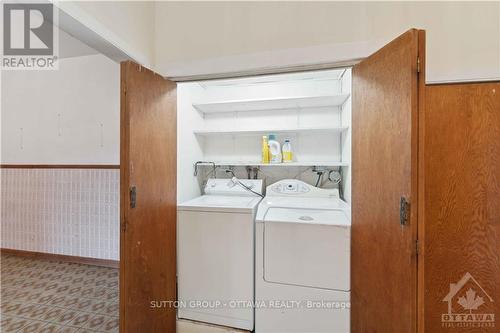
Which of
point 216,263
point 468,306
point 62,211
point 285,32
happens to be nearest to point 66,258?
point 62,211

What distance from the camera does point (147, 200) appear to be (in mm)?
1350

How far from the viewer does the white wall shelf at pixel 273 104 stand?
2.04 m

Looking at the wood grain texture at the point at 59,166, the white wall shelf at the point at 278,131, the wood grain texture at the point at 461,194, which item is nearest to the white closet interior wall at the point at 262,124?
the white wall shelf at the point at 278,131

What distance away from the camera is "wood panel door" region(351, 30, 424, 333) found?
0.93 metres

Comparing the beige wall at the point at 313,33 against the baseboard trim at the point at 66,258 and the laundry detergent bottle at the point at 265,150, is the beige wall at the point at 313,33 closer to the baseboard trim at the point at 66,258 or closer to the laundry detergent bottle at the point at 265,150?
the laundry detergent bottle at the point at 265,150

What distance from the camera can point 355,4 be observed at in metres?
1.33

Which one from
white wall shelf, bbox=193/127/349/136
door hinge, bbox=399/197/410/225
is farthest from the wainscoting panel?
door hinge, bbox=399/197/410/225

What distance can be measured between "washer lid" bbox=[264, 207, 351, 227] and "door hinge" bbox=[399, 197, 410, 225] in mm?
521

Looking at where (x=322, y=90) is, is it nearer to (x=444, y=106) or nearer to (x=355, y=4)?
(x=355, y=4)

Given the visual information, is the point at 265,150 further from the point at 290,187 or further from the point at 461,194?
the point at 461,194

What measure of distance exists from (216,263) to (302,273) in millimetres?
657

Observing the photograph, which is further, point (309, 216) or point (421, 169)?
point (309, 216)

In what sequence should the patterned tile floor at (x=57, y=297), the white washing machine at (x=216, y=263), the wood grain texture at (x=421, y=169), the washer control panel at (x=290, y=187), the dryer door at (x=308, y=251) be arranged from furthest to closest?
the washer control panel at (x=290, y=187)
the patterned tile floor at (x=57, y=297)
the white washing machine at (x=216, y=263)
the dryer door at (x=308, y=251)
the wood grain texture at (x=421, y=169)

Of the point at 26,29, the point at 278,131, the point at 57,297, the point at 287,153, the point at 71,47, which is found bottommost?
the point at 57,297
